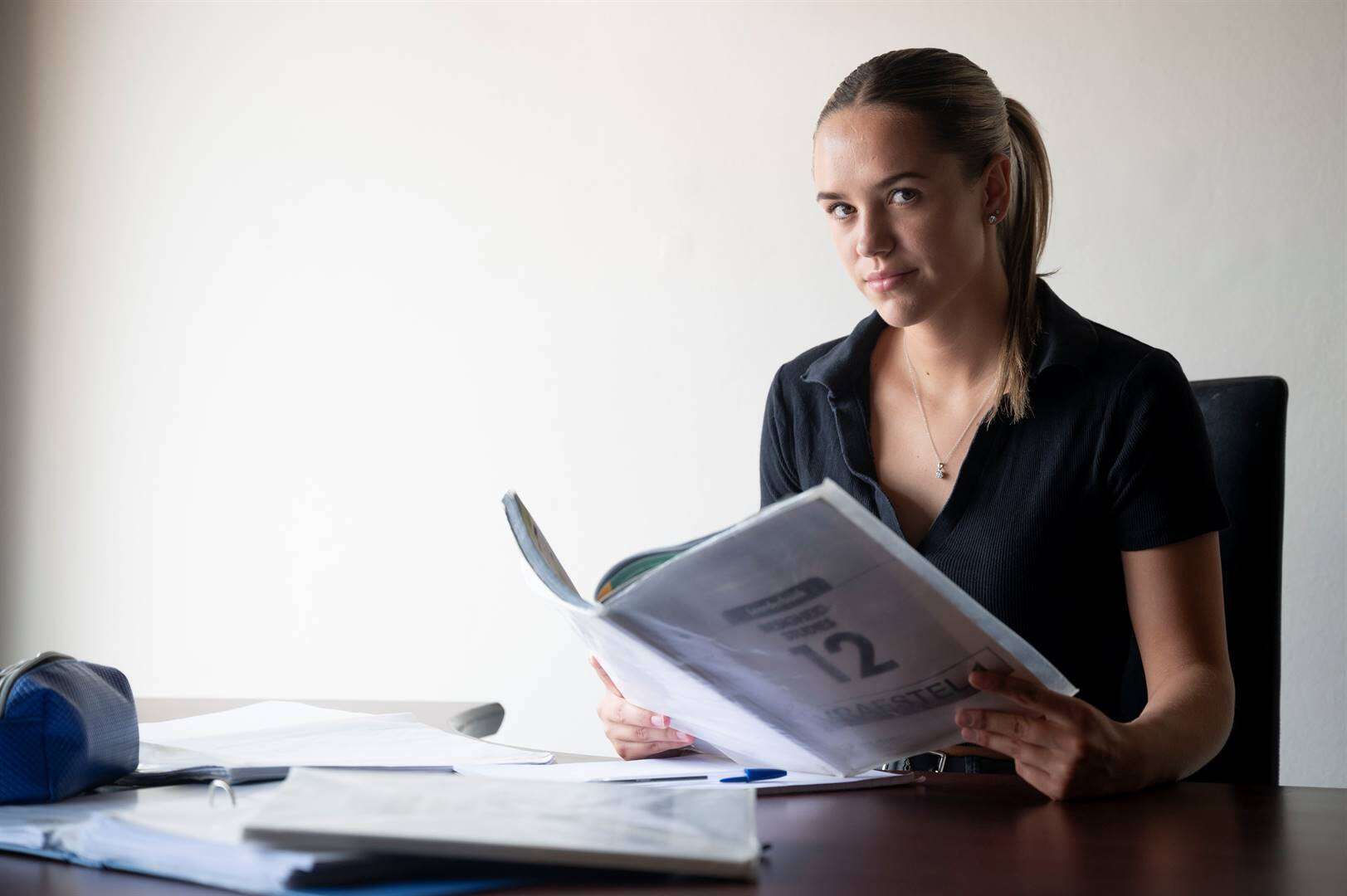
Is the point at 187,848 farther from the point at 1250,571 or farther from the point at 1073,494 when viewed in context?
the point at 1250,571

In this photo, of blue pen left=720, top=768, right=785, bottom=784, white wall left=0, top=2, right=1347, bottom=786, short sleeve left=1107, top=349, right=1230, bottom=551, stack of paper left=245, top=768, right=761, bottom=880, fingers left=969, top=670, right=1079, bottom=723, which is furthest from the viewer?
white wall left=0, top=2, right=1347, bottom=786

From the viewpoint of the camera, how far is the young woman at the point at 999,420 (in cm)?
112

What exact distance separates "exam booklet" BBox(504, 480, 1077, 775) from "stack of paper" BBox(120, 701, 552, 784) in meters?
0.16

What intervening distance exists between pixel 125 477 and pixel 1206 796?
2234 millimetres

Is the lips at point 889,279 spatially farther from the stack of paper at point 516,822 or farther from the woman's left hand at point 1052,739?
the stack of paper at point 516,822

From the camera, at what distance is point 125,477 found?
2.50 metres

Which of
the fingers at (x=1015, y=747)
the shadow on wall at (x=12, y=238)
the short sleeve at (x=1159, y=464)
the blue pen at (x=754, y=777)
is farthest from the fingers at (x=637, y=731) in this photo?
the shadow on wall at (x=12, y=238)

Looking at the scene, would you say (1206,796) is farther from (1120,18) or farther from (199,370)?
(199,370)

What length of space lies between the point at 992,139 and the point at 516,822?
38.9 inches

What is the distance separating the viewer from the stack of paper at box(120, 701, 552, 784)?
820 millimetres

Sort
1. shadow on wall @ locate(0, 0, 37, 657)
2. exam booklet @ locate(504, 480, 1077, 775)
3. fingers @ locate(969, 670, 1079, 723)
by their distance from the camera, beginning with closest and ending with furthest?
1. exam booklet @ locate(504, 480, 1077, 775)
2. fingers @ locate(969, 670, 1079, 723)
3. shadow on wall @ locate(0, 0, 37, 657)

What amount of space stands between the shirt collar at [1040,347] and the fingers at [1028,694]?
1.77ft

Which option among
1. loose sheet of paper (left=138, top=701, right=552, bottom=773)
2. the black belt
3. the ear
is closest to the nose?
the ear

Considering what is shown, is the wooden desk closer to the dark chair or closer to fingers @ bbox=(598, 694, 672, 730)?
fingers @ bbox=(598, 694, 672, 730)
